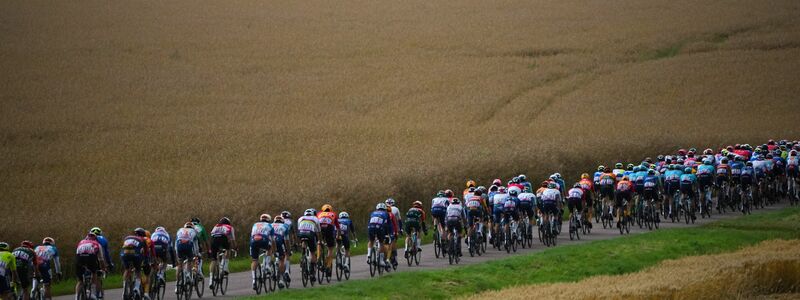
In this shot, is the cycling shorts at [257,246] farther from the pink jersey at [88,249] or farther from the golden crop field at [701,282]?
the golden crop field at [701,282]

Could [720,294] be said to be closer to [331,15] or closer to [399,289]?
[399,289]

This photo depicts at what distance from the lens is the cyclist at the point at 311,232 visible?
1068 inches

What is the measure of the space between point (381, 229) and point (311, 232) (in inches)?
88.0

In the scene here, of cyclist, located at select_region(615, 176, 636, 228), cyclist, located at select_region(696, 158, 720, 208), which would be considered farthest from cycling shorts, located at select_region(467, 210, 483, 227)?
cyclist, located at select_region(696, 158, 720, 208)

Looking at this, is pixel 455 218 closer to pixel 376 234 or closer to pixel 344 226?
pixel 376 234

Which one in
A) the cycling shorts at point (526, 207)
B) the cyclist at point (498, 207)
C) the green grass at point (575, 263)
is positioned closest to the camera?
the green grass at point (575, 263)

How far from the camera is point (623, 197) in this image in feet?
124

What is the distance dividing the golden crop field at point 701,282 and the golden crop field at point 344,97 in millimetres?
14614

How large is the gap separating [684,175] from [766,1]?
220ft

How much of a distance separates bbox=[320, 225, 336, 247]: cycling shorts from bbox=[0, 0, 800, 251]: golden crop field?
7.78 meters

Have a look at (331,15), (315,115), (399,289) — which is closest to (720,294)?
(399,289)

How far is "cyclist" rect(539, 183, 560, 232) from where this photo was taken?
3503 centimetres

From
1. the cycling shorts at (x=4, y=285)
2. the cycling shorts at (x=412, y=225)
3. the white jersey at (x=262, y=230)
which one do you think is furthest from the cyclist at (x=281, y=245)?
the cycling shorts at (x=4, y=285)

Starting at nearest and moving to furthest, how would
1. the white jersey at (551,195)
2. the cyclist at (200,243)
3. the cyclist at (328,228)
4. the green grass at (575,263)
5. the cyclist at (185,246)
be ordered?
the green grass at (575,263), the cyclist at (185,246), the cyclist at (200,243), the cyclist at (328,228), the white jersey at (551,195)
